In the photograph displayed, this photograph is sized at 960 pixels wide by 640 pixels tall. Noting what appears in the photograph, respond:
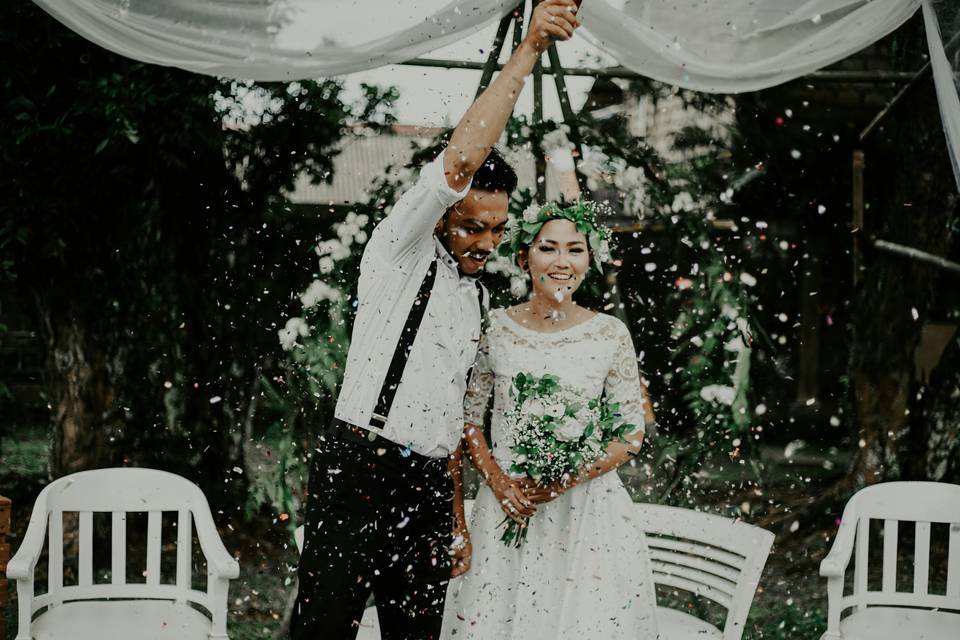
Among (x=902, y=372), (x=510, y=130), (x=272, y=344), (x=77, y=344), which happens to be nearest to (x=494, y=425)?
(x=510, y=130)

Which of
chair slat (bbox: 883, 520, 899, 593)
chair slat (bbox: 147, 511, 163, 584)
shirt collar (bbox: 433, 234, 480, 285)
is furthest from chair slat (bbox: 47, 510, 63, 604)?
chair slat (bbox: 883, 520, 899, 593)

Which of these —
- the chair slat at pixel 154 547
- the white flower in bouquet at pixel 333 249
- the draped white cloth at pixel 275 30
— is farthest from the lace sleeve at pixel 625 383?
the white flower in bouquet at pixel 333 249

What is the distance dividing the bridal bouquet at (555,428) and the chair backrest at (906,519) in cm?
107

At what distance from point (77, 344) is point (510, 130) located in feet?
8.01

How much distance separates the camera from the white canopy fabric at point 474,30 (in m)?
2.85

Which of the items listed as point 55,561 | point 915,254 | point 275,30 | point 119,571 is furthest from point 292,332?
point 915,254

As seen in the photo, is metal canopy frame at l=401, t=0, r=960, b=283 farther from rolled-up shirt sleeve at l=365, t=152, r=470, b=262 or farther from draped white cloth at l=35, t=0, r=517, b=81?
rolled-up shirt sleeve at l=365, t=152, r=470, b=262

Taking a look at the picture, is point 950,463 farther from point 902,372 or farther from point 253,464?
point 253,464

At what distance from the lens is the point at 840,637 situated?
288cm

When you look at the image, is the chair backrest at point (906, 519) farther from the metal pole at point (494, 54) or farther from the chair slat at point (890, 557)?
the metal pole at point (494, 54)

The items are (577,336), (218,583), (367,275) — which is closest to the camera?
(367,275)

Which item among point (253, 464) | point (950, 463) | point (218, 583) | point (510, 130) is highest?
point (510, 130)

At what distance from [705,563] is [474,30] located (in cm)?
184

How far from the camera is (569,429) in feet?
8.41
